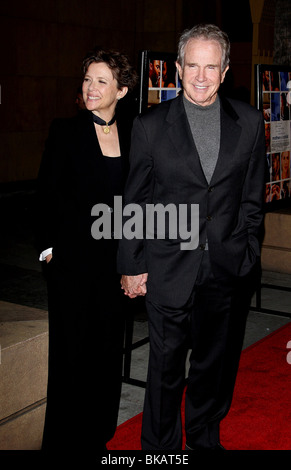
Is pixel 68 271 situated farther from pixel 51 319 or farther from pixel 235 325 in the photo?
pixel 235 325

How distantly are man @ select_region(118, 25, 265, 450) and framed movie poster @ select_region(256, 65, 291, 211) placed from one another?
1871 millimetres

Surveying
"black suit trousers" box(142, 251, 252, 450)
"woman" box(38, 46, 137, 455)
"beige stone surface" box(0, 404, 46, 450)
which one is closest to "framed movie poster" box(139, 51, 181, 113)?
"woman" box(38, 46, 137, 455)

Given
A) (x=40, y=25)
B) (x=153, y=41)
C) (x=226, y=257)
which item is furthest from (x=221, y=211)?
(x=153, y=41)

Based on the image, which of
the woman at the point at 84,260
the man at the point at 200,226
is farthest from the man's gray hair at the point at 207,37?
the woman at the point at 84,260

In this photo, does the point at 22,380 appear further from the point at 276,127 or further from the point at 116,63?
the point at 276,127

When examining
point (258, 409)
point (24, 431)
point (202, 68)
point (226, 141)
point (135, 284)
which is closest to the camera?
point (202, 68)

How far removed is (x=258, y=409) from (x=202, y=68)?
1.95 metres

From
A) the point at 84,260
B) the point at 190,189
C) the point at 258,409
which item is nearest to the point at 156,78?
the point at 190,189

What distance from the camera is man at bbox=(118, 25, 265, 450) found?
8.49 feet

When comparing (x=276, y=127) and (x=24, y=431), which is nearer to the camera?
(x=24, y=431)

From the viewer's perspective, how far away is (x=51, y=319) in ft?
9.33

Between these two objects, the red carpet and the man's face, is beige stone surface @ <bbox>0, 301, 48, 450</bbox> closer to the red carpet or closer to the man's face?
the red carpet

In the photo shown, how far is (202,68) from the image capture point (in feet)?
8.27

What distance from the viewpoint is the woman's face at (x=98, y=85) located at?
2742 millimetres
